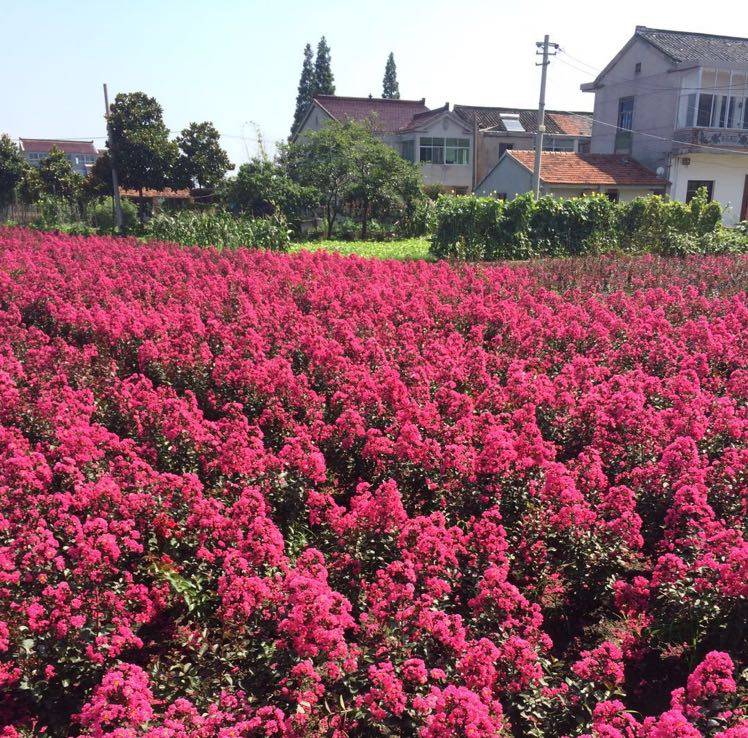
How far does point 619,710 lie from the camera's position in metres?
2.90

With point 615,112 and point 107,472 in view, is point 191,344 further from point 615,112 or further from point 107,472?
point 615,112

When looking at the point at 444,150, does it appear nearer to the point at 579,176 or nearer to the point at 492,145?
the point at 492,145

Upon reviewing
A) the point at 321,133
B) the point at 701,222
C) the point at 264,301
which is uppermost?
the point at 321,133

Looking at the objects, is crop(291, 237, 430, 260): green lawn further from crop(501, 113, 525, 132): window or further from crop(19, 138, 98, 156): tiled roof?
crop(19, 138, 98, 156): tiled roof

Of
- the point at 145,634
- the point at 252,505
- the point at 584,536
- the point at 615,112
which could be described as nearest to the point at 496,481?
the point at 584,536

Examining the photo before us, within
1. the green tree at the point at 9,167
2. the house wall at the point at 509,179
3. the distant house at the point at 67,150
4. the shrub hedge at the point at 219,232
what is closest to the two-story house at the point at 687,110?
the house wall at the point at 509,179

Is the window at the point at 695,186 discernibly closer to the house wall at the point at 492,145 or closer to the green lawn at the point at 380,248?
the house wall at the point at 492,145

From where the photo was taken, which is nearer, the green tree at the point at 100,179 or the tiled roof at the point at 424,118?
the green tree at the point at 100,179

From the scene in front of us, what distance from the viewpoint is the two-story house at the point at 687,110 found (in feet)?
99.1

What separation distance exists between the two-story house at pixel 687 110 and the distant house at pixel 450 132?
32.1ft

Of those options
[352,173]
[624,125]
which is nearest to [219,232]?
[352,173]

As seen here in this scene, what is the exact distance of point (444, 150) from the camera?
4144cm

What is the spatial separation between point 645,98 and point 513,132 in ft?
37.9

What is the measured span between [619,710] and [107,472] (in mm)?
3832
